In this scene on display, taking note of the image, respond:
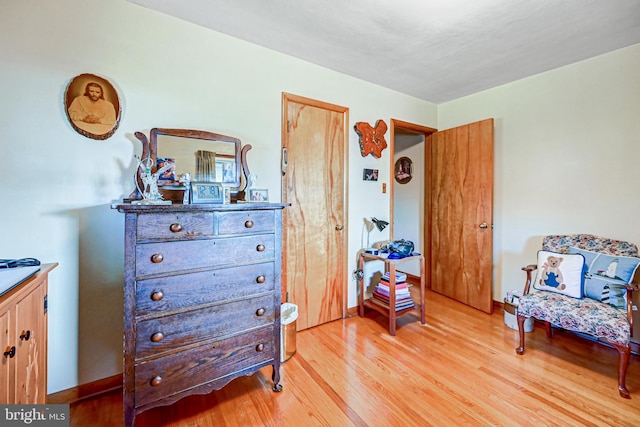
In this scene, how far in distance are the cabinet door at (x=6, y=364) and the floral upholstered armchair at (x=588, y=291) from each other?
289cm

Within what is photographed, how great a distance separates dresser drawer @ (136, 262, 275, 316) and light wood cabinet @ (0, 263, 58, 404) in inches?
14.2

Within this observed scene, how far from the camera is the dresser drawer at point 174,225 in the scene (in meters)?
1.28

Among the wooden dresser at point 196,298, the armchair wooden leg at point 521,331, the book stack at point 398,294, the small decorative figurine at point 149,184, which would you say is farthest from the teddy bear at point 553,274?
the small decorative figurine at point 149,184

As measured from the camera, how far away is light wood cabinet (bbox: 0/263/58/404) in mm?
872

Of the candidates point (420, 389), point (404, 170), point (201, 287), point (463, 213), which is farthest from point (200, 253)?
point (404, 170)

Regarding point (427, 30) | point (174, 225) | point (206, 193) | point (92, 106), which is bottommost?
point (174, 225)

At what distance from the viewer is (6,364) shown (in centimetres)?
88

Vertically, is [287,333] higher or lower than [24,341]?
lower

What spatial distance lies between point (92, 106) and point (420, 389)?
269 cm

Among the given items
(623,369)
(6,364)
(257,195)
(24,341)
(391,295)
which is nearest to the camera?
(6,364)

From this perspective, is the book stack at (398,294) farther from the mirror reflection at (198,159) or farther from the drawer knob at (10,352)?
the drawer knob at (10,352)

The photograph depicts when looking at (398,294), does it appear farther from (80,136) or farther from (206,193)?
(80,136)

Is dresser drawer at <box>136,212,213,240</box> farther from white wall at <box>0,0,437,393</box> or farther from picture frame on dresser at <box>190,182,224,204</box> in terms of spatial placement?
white wall at <box>0,0,437,393</box>

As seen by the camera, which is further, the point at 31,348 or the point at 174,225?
the point at 174,225
